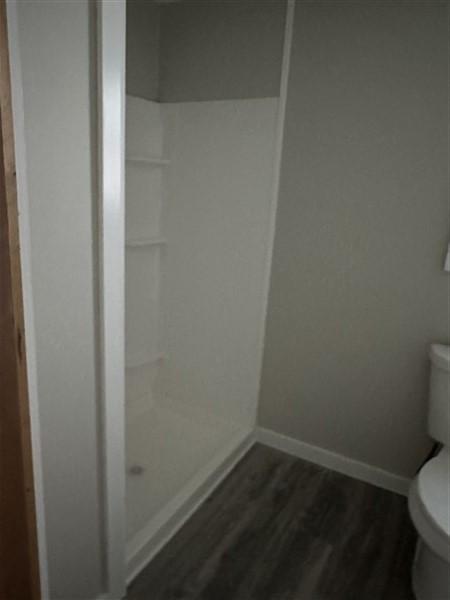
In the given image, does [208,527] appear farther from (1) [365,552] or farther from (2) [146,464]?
(1) [365,552]

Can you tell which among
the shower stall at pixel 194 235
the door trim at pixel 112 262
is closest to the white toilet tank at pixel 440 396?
the shower stall at pixel 194 235

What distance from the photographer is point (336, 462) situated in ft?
7.18

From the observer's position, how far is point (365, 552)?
172 cm

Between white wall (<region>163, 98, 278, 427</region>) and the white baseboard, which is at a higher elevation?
white wall (<region>163, 98, 278, 427</region>)

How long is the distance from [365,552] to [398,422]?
568 millimetres

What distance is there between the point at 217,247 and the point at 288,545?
1416mm

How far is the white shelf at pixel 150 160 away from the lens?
6.93 ft

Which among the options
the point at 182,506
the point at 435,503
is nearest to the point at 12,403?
the point at 182,506

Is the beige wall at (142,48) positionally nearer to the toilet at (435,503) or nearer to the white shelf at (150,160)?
the white shelf at (150,160)

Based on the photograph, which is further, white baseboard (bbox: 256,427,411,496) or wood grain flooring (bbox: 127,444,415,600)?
white baseboard (bbox: 256,427,411,496)

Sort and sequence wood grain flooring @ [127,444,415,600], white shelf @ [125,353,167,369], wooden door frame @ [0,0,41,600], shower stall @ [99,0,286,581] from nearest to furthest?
wooden door frame @ [0,0,41,600] < wood grain flooring @ [127,444,415,600] < shower stall @ [99,0,286,581] < white shelf @ [125,353,167,369]

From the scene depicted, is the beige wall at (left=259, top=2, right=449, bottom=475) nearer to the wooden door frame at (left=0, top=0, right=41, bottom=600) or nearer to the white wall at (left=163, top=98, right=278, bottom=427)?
the white wall at (left=163, top=98, right=278, bottom=427)

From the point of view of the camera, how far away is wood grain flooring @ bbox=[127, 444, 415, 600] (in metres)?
1.55

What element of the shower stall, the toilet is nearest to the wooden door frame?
the shower stall
